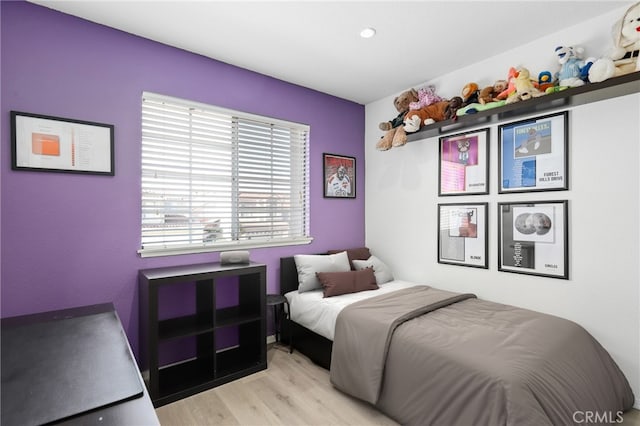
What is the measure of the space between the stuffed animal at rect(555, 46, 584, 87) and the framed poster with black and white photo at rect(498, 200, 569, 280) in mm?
841

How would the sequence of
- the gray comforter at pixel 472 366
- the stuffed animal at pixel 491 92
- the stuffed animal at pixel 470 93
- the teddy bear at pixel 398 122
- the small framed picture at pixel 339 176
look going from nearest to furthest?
1. the gray comforter at pixel 472 366
2. the stuffed animal at pixel 491 92
3. the stuffed animal at pixel 470 93
4. the teddy bear at pixel 398 122
5. the small framed picture at pixel 339 176

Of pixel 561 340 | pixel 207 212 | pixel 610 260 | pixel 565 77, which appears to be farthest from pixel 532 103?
pixel 207 212

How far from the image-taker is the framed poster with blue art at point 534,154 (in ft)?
7.80

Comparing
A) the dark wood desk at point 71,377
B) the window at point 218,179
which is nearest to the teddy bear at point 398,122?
the window at point 218,179

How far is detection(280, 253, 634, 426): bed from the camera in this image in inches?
60.0

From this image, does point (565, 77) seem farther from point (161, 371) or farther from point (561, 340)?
point (161, 371)

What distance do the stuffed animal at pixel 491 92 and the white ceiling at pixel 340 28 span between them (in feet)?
1.06

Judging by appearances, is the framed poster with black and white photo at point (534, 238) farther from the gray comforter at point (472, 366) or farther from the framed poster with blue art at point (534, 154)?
the gray comforter at point (472, 366)

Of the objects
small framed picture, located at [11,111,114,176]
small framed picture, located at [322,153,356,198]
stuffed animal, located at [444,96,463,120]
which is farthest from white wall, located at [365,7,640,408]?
small framed picture, located at [11,111,114,176]

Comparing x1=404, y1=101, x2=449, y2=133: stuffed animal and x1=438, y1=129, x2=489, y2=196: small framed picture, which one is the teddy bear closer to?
x1=404, y1=101, x2=449, y2=133: stuffed animal

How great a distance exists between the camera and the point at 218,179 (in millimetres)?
2818

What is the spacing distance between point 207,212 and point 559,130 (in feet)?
9.44

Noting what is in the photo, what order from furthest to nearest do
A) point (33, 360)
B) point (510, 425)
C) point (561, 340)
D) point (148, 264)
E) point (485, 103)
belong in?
point (485, 103) < point (148, 264) < point (561, 340) < point (510, 425) < point (33, 360)

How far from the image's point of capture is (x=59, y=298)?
208cm
